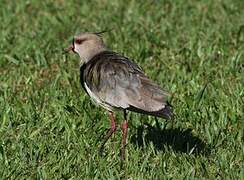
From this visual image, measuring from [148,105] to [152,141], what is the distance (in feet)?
3.21

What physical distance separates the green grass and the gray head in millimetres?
658

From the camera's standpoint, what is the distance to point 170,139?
655 centimetres

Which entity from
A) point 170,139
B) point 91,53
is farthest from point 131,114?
point 91,53

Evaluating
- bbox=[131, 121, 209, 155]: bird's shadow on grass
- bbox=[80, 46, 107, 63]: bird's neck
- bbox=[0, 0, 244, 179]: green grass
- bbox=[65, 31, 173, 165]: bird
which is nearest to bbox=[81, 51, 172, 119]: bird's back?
bbox=[65, 31, 173, 165]: bird

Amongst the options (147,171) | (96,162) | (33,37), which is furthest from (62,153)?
(33,37)

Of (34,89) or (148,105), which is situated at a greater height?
(148,105)

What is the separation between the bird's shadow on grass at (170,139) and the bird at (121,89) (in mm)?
345

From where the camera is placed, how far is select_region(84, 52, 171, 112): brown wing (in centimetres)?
561

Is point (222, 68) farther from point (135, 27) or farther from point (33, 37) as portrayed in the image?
point (33, 37)

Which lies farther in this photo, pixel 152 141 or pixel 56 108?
pixel 56 108

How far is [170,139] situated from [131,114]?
2.01 feet

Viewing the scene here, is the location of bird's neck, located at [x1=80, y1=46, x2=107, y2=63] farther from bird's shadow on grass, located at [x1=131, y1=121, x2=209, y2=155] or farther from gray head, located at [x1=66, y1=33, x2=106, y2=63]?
bird's shadow on grass, located at [x1=131, y1=121, x2=209, y2=155]

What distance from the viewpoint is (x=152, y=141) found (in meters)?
6.48

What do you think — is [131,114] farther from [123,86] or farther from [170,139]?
[123,86]
